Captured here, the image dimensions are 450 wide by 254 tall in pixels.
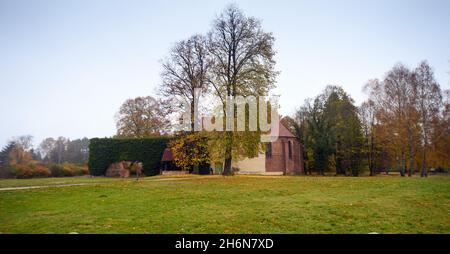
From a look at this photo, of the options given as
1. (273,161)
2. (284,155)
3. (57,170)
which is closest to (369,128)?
(284,155)

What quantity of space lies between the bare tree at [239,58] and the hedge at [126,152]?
19.5 metres

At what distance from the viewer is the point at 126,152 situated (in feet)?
163

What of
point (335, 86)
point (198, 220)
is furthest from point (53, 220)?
point (335, 86)

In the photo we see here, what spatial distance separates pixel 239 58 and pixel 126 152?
2641 centimetres

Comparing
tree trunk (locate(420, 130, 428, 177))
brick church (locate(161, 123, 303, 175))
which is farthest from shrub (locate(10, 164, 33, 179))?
tree trunk (locate(420, 130, 428, 177))

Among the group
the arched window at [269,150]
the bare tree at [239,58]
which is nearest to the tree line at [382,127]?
the arched window at [269,150]

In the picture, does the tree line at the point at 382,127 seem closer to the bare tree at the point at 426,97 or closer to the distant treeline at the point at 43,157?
the bare tree at the point at 426,97

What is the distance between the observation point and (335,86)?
58.2 m

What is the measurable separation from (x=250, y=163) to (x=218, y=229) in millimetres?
36474

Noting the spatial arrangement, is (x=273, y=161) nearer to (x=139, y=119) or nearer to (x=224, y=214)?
(x=139, y=119)

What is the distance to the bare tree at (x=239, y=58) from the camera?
29.5 m

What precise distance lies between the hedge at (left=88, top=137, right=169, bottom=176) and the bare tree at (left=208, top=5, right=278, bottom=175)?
63.9ft

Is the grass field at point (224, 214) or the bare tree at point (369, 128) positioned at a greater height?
the bare tree at point (369, 128)
